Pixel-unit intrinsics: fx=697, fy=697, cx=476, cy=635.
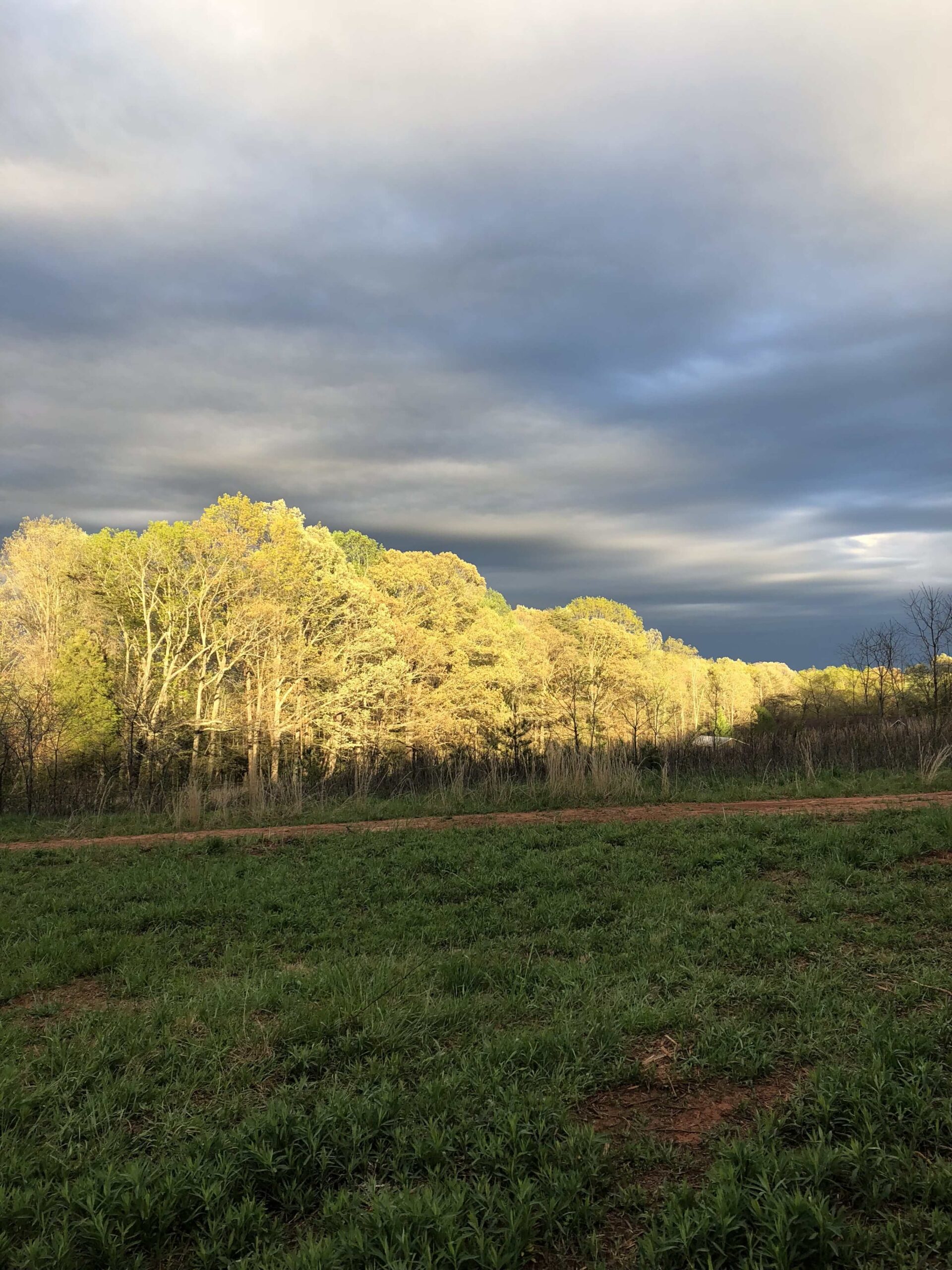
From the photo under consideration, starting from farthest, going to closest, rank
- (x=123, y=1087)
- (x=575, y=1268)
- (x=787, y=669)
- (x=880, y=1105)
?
(x=787, y=669), (x=123, y=1087), (x=880, y=1105), (x=575, y=1268)

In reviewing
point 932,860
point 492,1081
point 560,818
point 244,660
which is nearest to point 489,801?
point 560,818

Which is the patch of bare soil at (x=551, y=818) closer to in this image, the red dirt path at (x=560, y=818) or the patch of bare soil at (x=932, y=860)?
the red dirt path at (x=560, y=818)

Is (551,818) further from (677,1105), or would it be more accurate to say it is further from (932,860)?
(677,1105)

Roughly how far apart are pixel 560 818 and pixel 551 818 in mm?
153

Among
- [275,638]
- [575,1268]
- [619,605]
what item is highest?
[619,605]

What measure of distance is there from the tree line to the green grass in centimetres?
893

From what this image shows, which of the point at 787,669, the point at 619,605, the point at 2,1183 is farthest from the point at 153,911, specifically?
the point at 787,669

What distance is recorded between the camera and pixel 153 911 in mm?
6371

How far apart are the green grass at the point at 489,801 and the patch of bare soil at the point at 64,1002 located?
6985mm

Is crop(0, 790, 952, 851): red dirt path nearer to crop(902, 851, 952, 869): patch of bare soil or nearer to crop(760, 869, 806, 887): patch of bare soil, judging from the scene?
crop(902, 851, 952, 869): patch of bare soil

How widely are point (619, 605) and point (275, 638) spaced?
A: 19273mm

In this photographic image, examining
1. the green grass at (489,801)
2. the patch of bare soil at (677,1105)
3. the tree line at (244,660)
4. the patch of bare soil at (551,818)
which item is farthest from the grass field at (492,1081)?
the tree line at (244,660)

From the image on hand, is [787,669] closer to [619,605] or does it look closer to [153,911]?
[619,605]

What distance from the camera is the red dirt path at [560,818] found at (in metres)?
9.60
